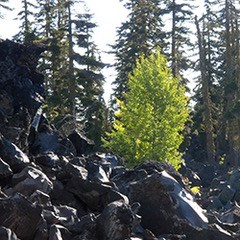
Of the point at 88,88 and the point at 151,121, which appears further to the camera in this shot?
the point at 88,88

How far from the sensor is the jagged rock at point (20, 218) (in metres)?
11.2

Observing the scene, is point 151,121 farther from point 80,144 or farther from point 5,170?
point 5,170

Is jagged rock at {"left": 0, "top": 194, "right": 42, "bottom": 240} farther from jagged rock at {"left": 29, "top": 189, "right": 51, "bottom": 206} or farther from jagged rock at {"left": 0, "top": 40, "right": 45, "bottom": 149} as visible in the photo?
jagged rock at {"left": 0, "top": 40, "right": 45, "bottom": 149}

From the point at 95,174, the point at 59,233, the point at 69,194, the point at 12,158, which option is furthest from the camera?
the point at 95,174

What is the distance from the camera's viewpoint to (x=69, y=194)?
1518 cm

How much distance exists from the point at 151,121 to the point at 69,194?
1501 centimetres

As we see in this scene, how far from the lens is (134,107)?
30.2 metres

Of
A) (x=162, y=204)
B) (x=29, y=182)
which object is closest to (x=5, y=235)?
(x=29, y=182)

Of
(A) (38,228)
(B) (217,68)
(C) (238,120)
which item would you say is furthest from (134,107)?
(B) (217,68)

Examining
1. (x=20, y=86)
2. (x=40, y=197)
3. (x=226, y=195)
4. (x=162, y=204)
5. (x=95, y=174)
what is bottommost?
(x=226, y=195)

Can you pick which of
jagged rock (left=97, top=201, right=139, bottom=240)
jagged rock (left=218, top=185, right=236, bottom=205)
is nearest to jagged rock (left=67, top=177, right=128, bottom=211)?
jagged rock (left=97, top=201, right=139, bottom=240)

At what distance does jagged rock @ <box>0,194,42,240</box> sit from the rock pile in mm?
22

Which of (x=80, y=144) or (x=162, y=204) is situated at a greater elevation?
(x=80, y=144)

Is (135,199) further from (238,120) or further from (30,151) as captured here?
(238,120)
